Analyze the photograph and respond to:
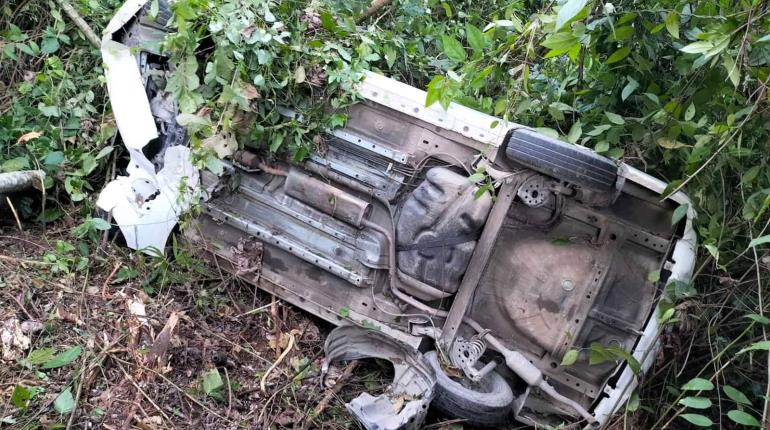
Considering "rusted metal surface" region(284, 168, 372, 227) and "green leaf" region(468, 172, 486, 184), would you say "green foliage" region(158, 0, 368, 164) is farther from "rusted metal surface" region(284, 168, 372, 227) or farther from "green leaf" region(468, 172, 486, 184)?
"green leaf" region(468, 172, 486, 184)

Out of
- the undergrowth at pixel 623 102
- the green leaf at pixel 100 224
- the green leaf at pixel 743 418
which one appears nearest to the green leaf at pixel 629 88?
the undergrowth at pixel 623 102

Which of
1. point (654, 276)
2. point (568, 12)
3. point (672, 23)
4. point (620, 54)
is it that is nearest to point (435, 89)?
point (568, 12)

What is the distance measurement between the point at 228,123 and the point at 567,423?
83.7 inches

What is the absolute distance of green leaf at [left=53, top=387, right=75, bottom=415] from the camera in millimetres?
2566

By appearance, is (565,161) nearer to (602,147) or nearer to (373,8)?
(602,147)

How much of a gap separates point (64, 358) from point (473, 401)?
70.1 inches

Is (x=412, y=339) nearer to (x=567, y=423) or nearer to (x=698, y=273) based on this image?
(x=567, y=423)

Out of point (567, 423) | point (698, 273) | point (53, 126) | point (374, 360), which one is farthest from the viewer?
point (53, 126)

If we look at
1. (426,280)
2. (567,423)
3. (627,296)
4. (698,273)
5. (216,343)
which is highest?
(698,273)

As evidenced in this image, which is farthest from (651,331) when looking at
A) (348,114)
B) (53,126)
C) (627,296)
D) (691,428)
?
(53,126)

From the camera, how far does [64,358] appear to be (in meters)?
2.78

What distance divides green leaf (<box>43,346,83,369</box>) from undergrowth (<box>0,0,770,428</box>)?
74cm

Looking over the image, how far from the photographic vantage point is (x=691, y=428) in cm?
299

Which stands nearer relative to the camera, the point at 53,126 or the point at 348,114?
the point at 348,114
